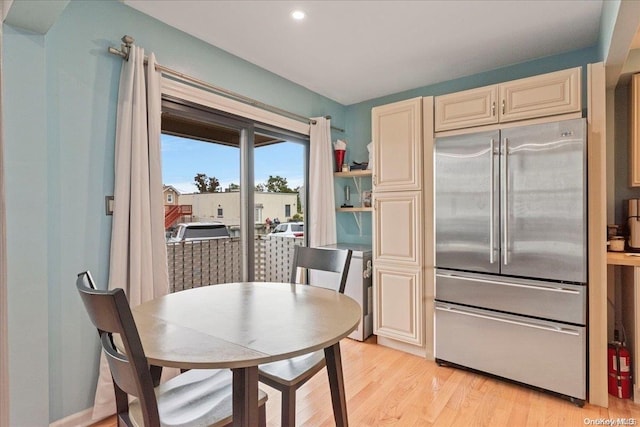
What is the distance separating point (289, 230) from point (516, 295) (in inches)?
84.8

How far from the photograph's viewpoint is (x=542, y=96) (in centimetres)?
222

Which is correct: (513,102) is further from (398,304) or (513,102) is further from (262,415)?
(262,415)

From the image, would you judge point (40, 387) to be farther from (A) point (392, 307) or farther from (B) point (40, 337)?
(A) point (392, 307)

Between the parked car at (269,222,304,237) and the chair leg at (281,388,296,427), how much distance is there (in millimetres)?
2052

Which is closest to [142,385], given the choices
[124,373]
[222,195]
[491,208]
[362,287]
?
[124,373]

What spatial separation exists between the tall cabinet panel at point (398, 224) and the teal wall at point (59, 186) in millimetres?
1881

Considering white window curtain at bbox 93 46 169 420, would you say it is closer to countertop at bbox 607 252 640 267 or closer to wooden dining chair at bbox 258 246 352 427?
wooden dining chair at bbox 258 246 352 427

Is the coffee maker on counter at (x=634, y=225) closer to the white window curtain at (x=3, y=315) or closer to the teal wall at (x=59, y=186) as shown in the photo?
the teal wall at (x=59, y=186)

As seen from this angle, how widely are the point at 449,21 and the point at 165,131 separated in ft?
7.13

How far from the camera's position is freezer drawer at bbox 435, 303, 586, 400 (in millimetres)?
2051

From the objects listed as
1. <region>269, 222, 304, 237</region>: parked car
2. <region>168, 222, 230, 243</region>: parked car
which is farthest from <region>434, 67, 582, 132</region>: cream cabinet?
<region>168, 222, 230, 243</region>: parked car

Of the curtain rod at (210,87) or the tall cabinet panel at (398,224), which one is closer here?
the curtain rod at (210,87)

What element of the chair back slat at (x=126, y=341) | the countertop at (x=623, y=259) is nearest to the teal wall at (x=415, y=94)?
the countertop at (x=623, y=259)

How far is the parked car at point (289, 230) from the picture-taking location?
340cm
